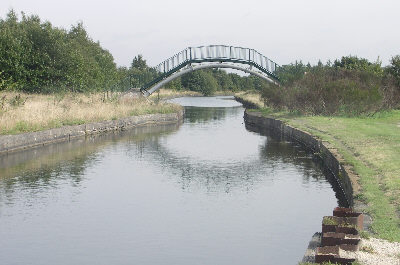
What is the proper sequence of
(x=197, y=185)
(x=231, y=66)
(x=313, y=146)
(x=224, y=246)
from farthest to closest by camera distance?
(x=231, y=66) → (x=313, y=146) → (x=197, y=185) → (x=224, y=246)

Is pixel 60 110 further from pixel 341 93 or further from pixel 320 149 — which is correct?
pixel 341 93

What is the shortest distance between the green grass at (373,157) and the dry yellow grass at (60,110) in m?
13.2

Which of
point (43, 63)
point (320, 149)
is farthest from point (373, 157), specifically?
point (43, 63)

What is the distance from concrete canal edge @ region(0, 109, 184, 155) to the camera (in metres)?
29.3

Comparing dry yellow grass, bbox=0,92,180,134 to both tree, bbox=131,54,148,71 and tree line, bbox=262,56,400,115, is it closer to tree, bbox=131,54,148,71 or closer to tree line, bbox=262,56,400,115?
tree line, bbox=262,56,400,115

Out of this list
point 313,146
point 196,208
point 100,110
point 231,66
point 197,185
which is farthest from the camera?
point 231,66

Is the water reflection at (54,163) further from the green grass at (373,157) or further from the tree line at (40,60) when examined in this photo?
the tree line at (40,60)

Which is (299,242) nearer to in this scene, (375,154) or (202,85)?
(375,154)

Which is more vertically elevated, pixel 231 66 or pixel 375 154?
pixel 231 66

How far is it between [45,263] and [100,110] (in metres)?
31.9

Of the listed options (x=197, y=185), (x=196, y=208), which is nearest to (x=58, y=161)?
(x=197, y=185)

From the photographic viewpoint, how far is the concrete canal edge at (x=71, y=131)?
2931 centimetres

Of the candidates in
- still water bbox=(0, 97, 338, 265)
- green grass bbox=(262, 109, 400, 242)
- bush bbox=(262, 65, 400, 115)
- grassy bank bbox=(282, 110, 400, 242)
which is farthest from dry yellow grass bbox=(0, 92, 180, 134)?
grassy bank bbox=(282, 110, 400, 242)

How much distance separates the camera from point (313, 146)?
98.7ft
